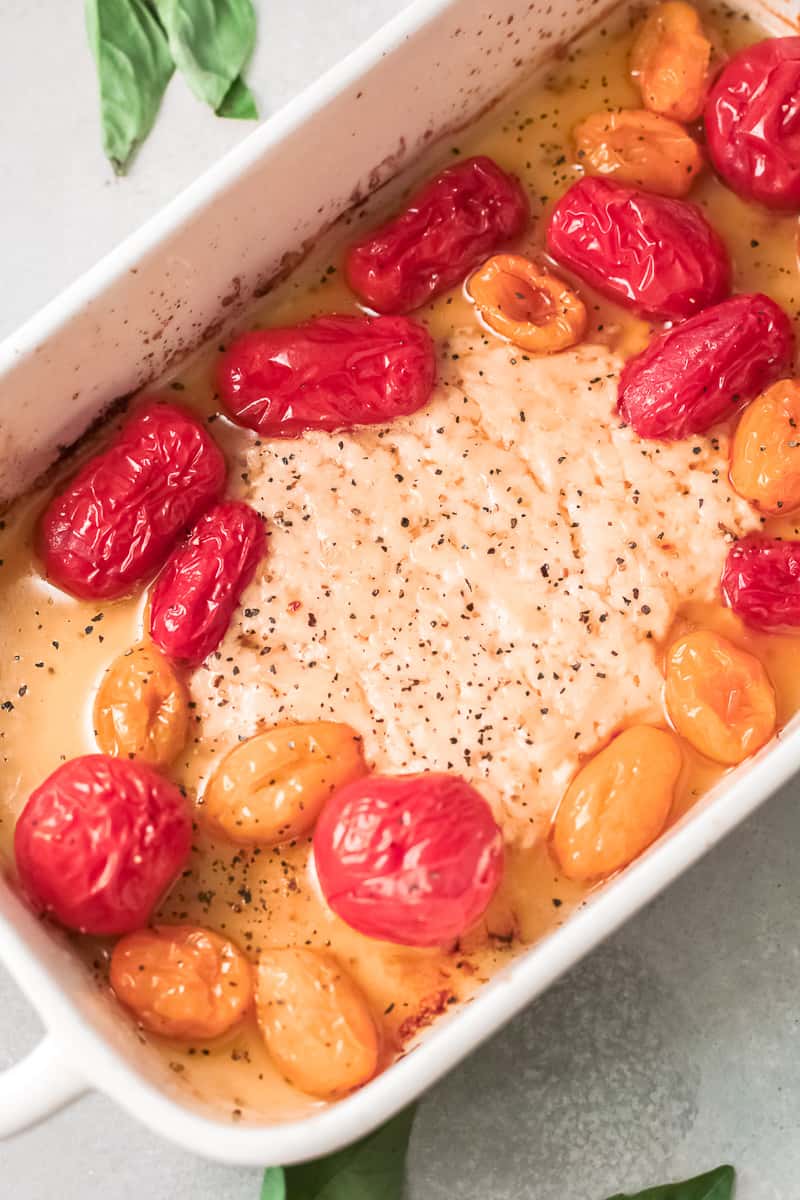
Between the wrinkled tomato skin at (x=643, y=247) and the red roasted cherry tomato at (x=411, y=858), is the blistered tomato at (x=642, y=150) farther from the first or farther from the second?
the red roasted cherry tomato at (x=411, y=858)

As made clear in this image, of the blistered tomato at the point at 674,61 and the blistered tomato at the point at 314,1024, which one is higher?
the blistered tomato at the point at 674,61

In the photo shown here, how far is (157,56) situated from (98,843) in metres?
1.11

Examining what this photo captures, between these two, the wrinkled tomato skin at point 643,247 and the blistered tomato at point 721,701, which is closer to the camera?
the blistered tomato at point 721,701

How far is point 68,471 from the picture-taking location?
1787mm

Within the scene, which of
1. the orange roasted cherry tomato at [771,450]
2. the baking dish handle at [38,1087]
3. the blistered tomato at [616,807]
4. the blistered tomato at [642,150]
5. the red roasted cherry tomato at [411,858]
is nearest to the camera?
the baking dish handle at [38,1087]

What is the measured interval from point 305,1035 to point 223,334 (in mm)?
888

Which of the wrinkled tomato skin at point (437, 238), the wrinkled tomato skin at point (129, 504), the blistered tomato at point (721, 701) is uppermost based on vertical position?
the wrinkled tomato skin at point (129, 504)

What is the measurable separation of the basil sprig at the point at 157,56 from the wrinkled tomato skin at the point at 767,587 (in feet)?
3.01

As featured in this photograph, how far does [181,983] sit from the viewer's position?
62.6 inches

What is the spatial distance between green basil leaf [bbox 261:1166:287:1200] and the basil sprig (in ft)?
4.38

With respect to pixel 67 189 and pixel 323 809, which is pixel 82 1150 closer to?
pixel 323 809

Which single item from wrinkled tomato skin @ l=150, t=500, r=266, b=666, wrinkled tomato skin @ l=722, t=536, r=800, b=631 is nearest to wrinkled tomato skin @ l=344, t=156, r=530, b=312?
wrinkled tomato skin @ l=150, t=500, r=266, b=666

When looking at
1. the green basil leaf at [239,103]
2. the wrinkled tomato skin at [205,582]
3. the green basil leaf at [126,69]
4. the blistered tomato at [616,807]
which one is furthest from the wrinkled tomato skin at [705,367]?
the green basil leaf at [126,69]

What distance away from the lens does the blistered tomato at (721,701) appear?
5.63ft
